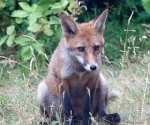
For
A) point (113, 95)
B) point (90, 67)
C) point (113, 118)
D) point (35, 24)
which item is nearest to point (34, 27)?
point (35, 24)

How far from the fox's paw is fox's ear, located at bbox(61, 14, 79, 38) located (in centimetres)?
117

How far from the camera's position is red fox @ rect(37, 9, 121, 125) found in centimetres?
544

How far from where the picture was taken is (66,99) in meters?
5.63

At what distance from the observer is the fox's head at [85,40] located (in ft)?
17.4

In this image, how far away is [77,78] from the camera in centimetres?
562

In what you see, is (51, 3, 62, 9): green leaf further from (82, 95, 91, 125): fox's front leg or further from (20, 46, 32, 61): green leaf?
(82, 95, 91, 125): fox's front leg

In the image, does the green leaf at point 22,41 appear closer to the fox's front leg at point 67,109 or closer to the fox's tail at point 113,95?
the fox's tail at point 113,95

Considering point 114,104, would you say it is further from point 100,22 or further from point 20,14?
point 20,14

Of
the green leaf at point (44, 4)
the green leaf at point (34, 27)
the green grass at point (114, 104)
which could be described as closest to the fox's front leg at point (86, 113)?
the green grass at point (114, 104)

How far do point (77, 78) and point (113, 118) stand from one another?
0.70 metres

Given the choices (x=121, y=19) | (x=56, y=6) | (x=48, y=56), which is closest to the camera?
(x=56, y=6)

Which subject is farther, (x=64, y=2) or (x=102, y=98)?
(x=64, y=2)

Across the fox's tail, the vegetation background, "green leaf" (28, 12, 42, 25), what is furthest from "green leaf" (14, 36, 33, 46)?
the fox's tail

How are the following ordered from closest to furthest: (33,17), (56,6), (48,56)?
(56,6), (33,17), (48,56)
